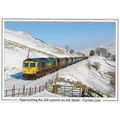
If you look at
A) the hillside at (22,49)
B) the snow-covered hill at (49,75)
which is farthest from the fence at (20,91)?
the hillside at (22,49)

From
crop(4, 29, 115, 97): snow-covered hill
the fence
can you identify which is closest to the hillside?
crop(4, 29, 115, 97): snow-covered hill

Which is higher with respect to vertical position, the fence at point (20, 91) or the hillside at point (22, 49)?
the hillside at point (22, 49)

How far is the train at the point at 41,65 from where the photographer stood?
2857 mm

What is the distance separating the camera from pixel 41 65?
113 inches

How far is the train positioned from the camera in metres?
2.86

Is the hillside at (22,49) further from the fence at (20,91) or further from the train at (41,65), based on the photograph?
the fence at (20,91)

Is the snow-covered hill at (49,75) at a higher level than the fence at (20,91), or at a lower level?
higher

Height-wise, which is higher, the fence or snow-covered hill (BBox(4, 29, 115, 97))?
snow-covered hill (BBox(4, 29, 115, 97))

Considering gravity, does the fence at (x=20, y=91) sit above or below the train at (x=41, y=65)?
below

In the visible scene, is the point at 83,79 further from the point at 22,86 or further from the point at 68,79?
the point at 22,86

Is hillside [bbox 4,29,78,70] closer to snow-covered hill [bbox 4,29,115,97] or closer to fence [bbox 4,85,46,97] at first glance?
snow-covered hill [bbox 4,29,115,97]

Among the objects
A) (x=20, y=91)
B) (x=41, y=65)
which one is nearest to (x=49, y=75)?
(x=41, y=65)

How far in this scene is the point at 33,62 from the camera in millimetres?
2867
